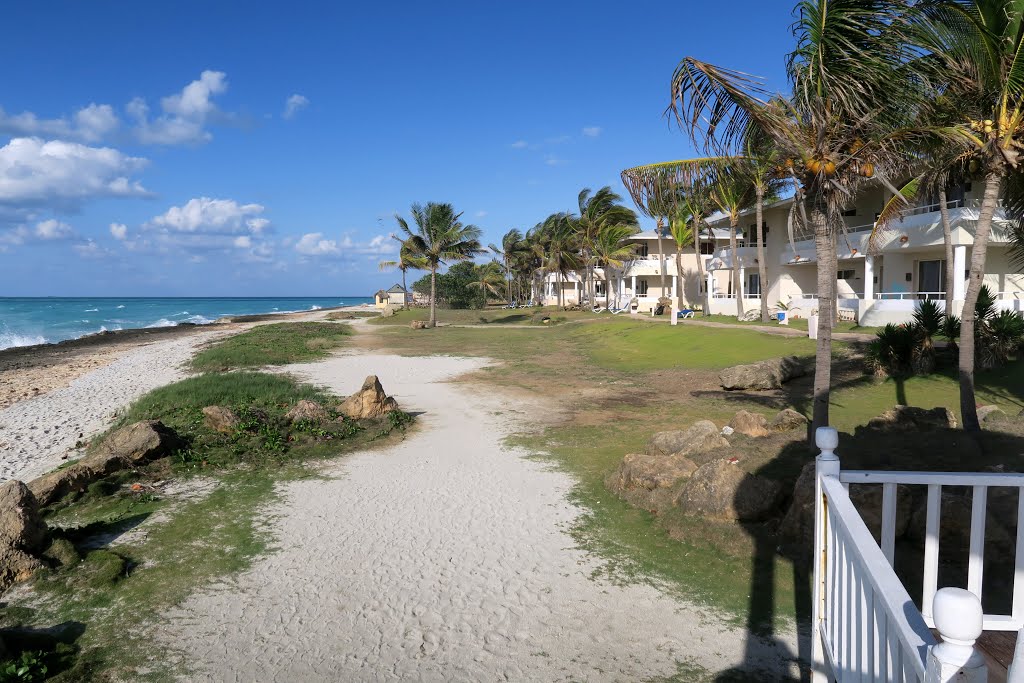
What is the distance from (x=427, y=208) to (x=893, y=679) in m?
43.3

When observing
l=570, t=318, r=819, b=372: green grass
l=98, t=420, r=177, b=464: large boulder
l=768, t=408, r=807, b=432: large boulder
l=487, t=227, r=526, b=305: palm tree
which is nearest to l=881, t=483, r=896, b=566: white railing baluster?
Result: l=768, t=408, r=807, b=432: large boulder

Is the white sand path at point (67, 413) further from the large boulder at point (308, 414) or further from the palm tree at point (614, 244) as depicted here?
the palm tree at point (614, 244)

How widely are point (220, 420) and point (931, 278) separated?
27870 mm

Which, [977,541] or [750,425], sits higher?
[977,541]

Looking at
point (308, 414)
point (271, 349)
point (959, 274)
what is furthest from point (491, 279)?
point (308, 414)

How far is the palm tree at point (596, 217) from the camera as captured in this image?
49.8 meters

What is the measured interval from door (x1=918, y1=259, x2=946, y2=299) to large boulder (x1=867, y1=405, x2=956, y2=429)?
720 inches

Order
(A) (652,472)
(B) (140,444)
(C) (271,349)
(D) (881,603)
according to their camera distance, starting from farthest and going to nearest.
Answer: (C) (271,349)
(B) (140,444)
(A) (652,472)
(D) (881,603)

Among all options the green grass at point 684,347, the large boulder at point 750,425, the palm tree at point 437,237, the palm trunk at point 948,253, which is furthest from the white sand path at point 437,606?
the palm tree at point 437,237

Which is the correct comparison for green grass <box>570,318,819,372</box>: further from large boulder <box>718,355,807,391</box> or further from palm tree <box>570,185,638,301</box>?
palm tree <box>570,185,638,301</box>

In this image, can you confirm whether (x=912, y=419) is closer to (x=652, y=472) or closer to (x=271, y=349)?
(x=652, y=472)

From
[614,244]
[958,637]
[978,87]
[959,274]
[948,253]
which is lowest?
[958,637]

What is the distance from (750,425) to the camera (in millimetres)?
10352

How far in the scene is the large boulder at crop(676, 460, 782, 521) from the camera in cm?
705
